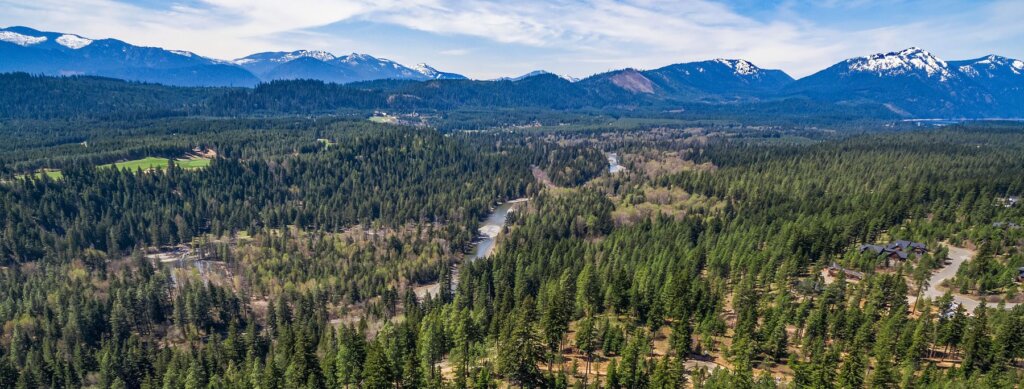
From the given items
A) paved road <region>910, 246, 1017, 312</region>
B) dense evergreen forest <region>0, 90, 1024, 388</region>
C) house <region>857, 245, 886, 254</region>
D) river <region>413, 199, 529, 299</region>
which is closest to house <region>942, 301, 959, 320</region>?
dense evergreen forest <region>0, 90, 1024, 388</region>

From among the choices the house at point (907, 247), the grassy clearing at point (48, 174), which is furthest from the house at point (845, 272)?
the grassy clearing at point (48, 174)

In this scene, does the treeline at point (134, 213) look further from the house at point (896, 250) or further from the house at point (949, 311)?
the house at point (949, 311)

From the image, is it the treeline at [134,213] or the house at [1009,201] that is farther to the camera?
the treeline at [134,213]

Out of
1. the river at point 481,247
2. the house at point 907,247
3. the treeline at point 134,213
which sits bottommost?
the river at point 481,247

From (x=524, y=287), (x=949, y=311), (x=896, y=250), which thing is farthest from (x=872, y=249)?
(x=524, y=287)

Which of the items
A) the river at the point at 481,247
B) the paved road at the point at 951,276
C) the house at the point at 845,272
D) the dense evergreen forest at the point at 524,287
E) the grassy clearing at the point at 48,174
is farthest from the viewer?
the grassy clearing at the point at 48,174

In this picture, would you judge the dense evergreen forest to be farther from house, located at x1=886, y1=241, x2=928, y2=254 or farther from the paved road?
house, located at x1=886, y1=241, x2=928, y2=254
